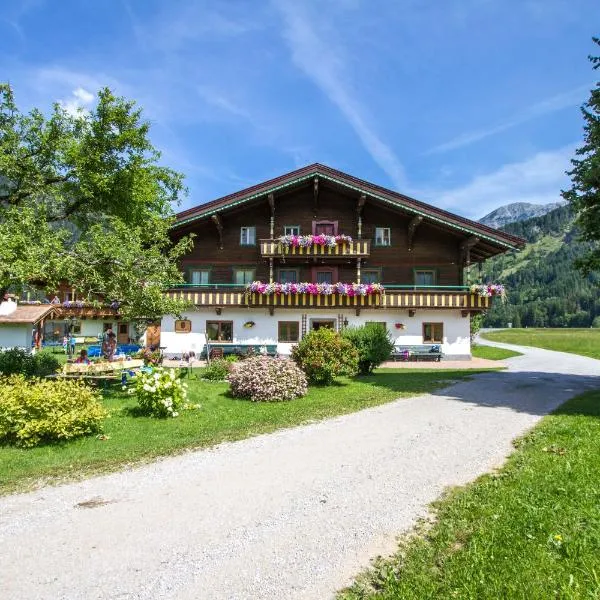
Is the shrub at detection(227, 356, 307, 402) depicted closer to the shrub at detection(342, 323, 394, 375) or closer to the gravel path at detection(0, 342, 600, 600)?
the gravel path at detection(0, 342, 600, 600)

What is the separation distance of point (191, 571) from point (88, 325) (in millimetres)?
46443

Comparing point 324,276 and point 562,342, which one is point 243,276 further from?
point 562,342

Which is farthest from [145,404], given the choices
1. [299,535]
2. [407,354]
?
[407,354]

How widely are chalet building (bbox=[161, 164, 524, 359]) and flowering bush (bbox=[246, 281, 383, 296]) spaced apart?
63mm

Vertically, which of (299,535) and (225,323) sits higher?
(225,323)

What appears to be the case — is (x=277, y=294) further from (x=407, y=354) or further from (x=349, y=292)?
(x=407, y=354)

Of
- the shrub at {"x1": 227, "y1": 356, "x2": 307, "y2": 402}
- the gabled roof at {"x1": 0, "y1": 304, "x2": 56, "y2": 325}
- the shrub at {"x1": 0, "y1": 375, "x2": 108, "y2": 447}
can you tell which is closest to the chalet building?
the gabled roof at {"x1": 0, "y1": 304, "x2": 56, "y2": 325}

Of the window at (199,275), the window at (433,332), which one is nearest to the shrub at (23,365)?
the window at (199,275)

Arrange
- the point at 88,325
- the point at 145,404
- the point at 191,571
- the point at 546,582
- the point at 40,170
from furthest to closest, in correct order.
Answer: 1. the point at 88,325
2. the point at 40,170
3. the point at 145,404
4. the point at 191,571
5. the point at 546,582

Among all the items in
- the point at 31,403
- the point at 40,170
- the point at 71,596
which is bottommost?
the point at 71,596

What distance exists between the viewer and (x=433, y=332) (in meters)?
29.6

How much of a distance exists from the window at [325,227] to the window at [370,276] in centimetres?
342

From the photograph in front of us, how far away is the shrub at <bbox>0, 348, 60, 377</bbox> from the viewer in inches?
690

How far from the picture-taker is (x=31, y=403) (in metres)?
9.05
